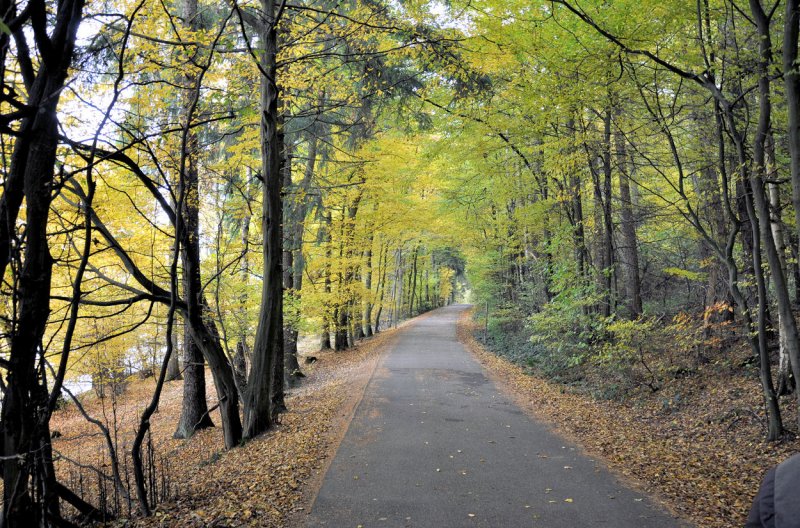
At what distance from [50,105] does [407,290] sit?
142 feet

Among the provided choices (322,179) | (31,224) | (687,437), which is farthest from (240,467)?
(322,179)

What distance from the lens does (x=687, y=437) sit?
24.8ft

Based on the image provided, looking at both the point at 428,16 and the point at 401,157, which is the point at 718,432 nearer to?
the point at 428,16

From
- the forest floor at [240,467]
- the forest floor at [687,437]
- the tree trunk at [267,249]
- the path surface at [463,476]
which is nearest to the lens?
the path surface at [463,476]

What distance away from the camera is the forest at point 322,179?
3.63 m

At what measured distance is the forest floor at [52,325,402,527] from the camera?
5004mm

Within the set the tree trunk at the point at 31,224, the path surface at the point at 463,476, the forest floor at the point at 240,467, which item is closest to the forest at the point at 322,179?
the tree trunk at the point at 31,224

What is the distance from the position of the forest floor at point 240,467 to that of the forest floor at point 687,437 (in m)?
3.90

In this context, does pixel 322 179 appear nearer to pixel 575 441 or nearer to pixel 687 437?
pixel 575 441

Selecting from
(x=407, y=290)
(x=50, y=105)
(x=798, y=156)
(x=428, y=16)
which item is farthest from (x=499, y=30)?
(x=407, y=290)

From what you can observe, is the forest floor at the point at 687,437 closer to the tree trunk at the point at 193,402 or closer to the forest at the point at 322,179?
the forest at the point at 322,179

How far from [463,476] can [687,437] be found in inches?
157

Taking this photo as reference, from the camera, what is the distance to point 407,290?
1818 inches

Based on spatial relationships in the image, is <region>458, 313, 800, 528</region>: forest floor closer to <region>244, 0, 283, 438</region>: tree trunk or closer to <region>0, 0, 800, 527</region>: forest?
<region>0, 0, 800, 527</region>: forest
